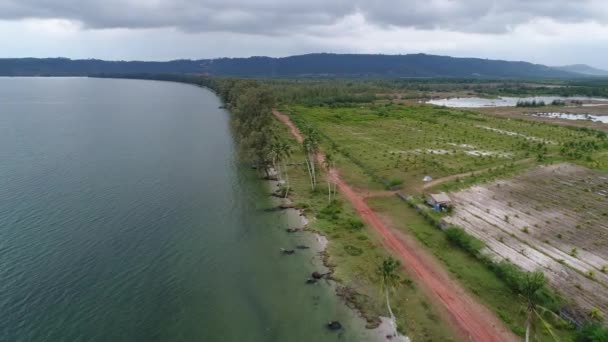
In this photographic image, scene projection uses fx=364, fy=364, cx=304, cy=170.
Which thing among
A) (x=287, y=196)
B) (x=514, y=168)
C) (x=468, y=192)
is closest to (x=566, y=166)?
(x=514, y=168)

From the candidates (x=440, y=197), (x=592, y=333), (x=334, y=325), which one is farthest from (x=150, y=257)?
(x=592, y=333)

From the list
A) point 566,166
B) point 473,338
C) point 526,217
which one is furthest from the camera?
point 566,166

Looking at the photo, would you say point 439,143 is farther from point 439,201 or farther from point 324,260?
point 324,260

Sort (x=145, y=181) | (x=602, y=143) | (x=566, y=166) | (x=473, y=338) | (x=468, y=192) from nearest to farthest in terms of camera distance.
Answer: (x=473, y=338) < (x=468, y=192) < (x=145, y=181) < (x=566, y=166) < (x=602, y=143)

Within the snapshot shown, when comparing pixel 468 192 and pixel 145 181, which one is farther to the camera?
pixel 145 181

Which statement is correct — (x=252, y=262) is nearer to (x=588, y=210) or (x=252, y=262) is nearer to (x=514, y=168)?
(x=588, y=210)

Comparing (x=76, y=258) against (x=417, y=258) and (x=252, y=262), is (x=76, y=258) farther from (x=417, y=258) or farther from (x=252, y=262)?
(x=417, y=258)
